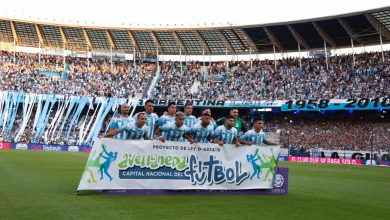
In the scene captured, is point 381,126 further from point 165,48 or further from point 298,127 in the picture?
point 165,48

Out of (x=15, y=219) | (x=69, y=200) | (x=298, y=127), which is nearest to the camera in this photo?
(x=15, y=219)

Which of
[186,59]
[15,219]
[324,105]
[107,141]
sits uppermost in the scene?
[186,59]

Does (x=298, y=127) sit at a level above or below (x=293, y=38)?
below

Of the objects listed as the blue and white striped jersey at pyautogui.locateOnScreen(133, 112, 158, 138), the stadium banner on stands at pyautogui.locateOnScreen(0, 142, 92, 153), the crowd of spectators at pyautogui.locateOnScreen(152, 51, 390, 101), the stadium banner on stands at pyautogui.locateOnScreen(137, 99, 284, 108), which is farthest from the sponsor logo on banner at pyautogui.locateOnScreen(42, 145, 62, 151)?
the blue and white striped jersey at pyautogui.locateOnScreen(133, 112, 158, 138)

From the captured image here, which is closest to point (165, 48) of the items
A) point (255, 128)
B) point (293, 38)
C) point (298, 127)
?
point (293, 38)

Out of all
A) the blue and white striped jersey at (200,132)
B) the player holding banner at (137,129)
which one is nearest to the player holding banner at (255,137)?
the blue and white striped jersey at (200,132)

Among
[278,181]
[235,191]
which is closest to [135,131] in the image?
[235,191]

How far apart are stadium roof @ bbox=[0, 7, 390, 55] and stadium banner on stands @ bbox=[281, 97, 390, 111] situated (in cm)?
818

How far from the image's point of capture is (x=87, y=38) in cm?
6769

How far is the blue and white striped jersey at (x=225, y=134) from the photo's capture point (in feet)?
42.9

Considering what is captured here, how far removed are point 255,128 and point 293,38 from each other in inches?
1908

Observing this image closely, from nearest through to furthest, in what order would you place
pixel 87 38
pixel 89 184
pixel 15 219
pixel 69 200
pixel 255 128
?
pixel 15 219, pixel 69 200, pixel 89 184, pixel 255 128, pixel 87 38

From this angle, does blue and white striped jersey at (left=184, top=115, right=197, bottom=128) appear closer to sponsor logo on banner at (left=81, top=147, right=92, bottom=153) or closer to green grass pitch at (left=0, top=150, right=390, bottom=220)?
green grass pitch at (left=0, top=150, right=390, bottom=220)

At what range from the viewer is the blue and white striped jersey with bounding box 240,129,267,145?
13539mm
